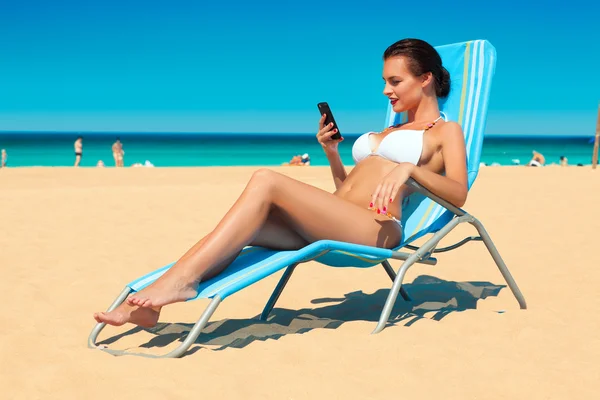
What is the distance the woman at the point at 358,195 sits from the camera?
277cm

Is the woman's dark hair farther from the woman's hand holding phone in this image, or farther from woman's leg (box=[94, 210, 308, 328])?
woman's leg (box=[94, 210, 308, 328])

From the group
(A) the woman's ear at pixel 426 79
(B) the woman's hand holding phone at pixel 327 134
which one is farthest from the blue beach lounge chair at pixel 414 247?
(B) the woman's hand holding phone at pixel 327 134

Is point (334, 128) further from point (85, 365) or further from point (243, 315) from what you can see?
point (85, 365)

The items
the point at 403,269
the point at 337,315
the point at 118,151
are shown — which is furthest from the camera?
the point at 118,151

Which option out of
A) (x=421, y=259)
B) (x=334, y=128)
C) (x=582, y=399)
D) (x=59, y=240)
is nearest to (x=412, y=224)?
(x=421, y=259)

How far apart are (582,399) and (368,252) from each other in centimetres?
102

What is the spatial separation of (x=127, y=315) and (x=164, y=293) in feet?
0.72

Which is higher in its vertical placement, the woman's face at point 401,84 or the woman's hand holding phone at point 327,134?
the woman's face at point 401,84

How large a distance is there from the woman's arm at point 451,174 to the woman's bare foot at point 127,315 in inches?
51.6

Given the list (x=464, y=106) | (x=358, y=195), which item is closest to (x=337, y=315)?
(x=358, y=195)

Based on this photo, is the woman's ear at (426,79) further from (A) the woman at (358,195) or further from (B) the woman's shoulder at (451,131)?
(B) the woman's shoulder at (451,131)

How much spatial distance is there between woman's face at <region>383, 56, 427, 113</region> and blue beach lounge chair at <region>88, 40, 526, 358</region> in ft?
1.52

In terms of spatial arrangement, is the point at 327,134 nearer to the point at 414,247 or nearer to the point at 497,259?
the point at 414,247

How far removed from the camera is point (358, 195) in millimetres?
3305
